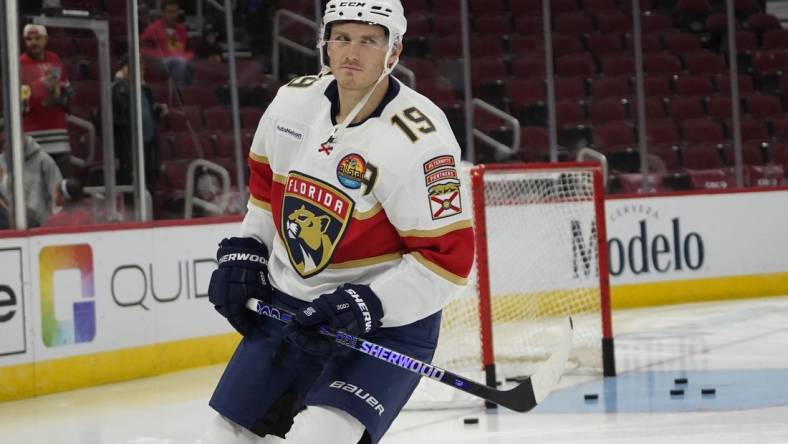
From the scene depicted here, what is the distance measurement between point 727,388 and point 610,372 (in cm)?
64

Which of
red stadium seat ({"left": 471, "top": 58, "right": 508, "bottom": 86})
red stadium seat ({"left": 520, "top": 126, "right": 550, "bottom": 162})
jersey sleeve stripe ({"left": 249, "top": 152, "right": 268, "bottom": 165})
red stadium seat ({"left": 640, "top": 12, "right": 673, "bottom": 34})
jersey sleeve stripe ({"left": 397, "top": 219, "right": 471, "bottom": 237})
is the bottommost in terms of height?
jersey sleeve stripe ({"left": 397, "top": 219, "right": 471, "bottom": 237})

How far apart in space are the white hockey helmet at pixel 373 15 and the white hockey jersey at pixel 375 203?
111 millimetres

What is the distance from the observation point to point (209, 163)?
25.2 feet

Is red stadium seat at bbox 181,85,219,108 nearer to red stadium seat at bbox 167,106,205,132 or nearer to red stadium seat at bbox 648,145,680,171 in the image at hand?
red stadium seat at bbox 167,106,205,132

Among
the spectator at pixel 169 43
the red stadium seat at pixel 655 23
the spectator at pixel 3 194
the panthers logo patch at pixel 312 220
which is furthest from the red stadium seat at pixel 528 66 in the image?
the panthers logo patch at pixel 312 220

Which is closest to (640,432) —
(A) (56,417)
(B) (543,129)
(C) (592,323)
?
(C) (592,323)

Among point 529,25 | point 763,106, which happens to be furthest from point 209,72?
point 763,106

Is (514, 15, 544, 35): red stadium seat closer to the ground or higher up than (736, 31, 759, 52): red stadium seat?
higher up

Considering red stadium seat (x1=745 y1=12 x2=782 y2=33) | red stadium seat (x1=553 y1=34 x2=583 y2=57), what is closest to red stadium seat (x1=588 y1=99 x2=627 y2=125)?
red stadium seat (x1=553 y1=34 x2=583 y2=57)

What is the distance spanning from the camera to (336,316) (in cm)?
270

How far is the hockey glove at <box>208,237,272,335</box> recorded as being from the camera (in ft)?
9.36

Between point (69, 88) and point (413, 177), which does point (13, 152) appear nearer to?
point (69, 88)

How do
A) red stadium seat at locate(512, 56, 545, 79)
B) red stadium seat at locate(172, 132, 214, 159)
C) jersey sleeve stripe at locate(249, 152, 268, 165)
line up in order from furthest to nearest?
red stadium seat at locate(512, 56, 545, 79), red stadium seat at locate(172, 132, 214, 159), jersey sleeve stripe at locate(249, 152, 268, 165)

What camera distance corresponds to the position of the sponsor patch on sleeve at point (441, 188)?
2750 mm
